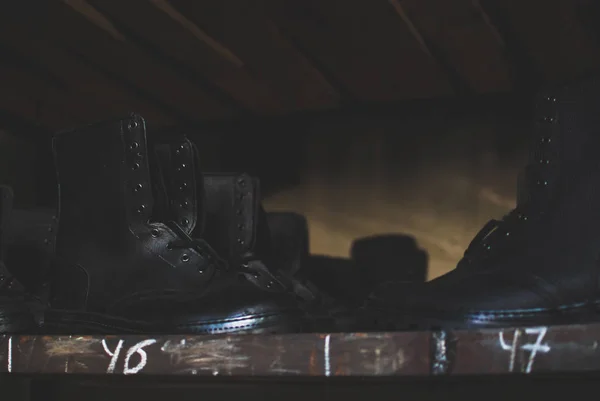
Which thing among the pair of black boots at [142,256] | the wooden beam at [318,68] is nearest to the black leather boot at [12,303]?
the pair of black boots at [142,256]

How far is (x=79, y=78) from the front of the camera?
1062 millimetres

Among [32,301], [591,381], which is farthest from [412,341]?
[32,301]

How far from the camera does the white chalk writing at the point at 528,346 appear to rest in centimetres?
48

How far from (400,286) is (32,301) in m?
0.50

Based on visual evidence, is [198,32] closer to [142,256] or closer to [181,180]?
[181,180]

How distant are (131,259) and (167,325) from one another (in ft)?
0.34

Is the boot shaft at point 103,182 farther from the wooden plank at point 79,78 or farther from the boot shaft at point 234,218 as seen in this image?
the wooden plank at point 79,78

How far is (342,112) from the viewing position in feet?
3.85

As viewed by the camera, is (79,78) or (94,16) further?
(79,78)

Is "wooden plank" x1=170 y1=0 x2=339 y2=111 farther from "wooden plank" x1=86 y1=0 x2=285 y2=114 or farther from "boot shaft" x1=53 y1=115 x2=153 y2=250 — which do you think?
"boot shaft" x1=53 y1=115 x2=153 y2=250

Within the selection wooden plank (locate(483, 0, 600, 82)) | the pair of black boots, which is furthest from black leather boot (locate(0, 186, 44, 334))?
wooden plank (locate(483, 0, 600, 82))

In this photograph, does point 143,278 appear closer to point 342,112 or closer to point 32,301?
point 32,301

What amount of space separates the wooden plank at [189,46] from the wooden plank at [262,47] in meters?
0.02

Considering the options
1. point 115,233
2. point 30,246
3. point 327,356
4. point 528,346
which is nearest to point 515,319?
point 528,346
